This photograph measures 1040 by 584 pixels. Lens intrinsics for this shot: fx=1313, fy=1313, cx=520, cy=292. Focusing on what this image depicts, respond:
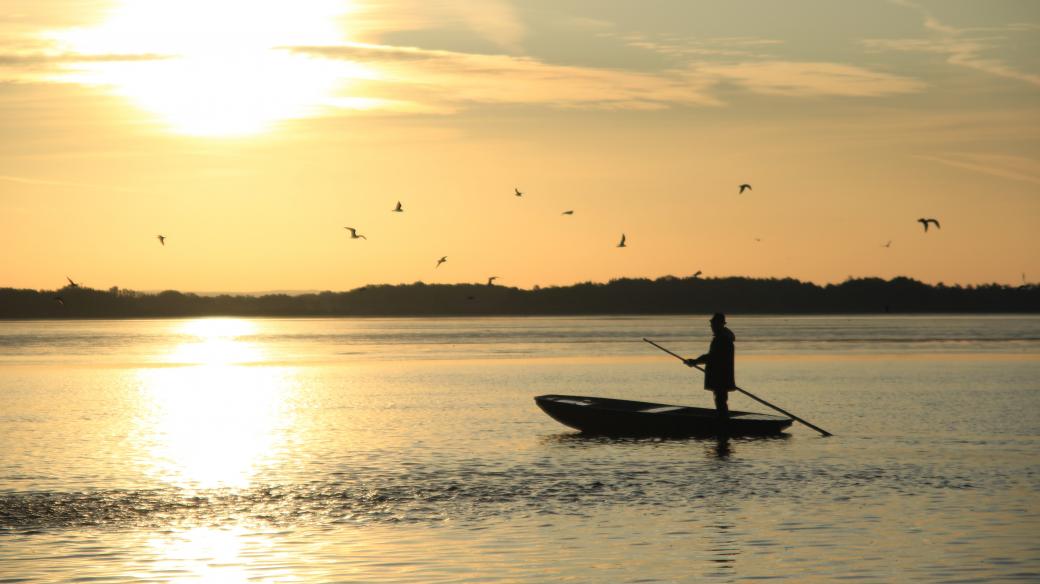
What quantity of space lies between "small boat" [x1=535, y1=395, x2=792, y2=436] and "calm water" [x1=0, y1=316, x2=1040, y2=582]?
42cm

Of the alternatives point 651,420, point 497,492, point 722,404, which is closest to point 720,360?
point 722,404

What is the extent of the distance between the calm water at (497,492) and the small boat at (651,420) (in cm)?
42

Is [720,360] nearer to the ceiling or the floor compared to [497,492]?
nearer to the ceiling

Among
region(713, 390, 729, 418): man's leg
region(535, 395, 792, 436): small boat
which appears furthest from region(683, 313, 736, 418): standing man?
region(535, 395, 792, 436): small boat

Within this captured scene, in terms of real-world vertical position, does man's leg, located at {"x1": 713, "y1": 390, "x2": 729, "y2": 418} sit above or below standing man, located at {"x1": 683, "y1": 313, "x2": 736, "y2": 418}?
below

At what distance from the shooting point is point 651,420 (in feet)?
107

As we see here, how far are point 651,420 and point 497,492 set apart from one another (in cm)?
1033

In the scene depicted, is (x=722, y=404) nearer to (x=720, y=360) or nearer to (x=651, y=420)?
(x=720, y=360)

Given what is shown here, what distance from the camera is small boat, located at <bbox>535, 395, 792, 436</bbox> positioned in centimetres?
3193

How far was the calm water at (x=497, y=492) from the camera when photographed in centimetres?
1652

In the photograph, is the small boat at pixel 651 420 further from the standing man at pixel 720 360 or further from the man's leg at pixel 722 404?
the standing man at pixel 720 360

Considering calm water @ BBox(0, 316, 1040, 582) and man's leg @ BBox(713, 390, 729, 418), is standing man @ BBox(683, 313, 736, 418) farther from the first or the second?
calm water @ BBox(0, 316, 1040, 582)

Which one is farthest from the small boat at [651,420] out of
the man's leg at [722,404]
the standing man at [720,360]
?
the standing man at [720,360]

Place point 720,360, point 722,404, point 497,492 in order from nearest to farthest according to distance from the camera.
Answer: point 497,492
point 720,360
point 722,404
